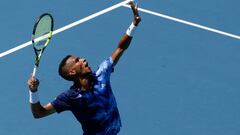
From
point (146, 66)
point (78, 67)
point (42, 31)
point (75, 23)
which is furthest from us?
point (75, 23)

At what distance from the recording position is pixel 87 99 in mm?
6121

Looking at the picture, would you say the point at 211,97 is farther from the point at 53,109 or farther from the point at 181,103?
the point at 53,109

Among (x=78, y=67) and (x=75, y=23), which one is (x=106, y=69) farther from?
(x=75, y=23)

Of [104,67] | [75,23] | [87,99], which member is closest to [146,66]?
[75,23]

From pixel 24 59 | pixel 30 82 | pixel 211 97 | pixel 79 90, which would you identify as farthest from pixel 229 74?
pixel 30 82

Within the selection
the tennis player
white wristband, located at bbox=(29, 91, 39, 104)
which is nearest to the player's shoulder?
the tennis player

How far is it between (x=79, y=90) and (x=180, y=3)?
6.00 metres

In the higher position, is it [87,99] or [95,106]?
[87,99]

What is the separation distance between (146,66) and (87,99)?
12.4ft

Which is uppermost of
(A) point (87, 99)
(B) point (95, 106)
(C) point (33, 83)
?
(C) point (33, 83)

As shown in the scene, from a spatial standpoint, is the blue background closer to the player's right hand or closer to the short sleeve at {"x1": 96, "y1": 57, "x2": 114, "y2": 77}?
the short sleeve at {"x1": 96, "y1": 57, "x2": 114, "y2": 77}

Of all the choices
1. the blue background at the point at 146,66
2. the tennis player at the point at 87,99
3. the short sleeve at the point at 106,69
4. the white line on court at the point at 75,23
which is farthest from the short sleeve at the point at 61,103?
the white line on court at the point at 75,23

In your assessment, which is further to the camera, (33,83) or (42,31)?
(42,31)

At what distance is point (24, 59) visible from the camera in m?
9.87
